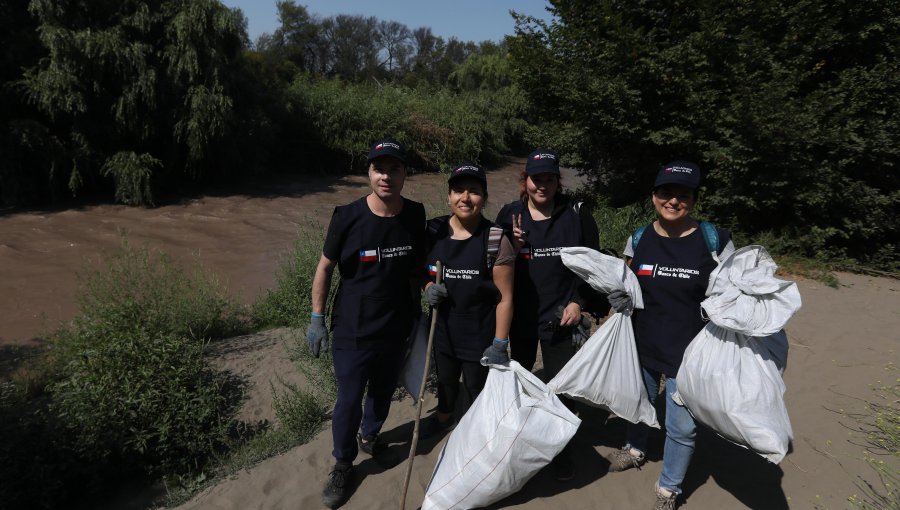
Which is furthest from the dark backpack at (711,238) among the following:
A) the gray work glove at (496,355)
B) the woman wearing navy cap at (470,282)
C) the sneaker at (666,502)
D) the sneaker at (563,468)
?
the sneaker at (563,468)

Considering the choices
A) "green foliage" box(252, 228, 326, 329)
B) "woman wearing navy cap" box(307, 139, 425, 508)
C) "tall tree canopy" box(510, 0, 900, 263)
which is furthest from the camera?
"tall tree canopy" box(510, 0, 900, 263)

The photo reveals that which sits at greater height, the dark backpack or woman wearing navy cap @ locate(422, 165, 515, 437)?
the dark backpack

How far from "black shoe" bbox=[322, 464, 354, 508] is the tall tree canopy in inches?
257

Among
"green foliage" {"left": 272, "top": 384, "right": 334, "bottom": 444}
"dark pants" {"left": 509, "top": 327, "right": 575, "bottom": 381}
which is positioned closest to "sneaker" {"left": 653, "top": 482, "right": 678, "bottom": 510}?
"dark pants" {"left": 509, "top": 327, "right": 575, "bottom": 381}

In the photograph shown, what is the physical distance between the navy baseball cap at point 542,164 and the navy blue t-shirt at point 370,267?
69 centimetres

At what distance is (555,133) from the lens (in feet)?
29.5

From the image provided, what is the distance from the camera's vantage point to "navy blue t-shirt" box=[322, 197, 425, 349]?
104 inches

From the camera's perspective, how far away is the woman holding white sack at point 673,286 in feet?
8.14

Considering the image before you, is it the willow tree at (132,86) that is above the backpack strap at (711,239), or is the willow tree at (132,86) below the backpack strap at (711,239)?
above

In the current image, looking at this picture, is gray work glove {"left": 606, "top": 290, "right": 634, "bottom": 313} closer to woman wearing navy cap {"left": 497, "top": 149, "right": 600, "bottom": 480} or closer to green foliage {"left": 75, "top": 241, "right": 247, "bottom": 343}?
woman wearing navy cap {"left": 497, "top": 149, "right": 600, "bottom": 480}

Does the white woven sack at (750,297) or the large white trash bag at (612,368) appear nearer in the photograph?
the white woven sack at (750,297)

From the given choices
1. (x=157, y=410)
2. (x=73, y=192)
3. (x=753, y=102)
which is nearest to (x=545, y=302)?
(x=157, y=410)

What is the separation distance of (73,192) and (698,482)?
45.1ft

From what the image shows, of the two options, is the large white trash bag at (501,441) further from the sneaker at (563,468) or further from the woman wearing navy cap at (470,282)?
the sneaker at (563,468)
